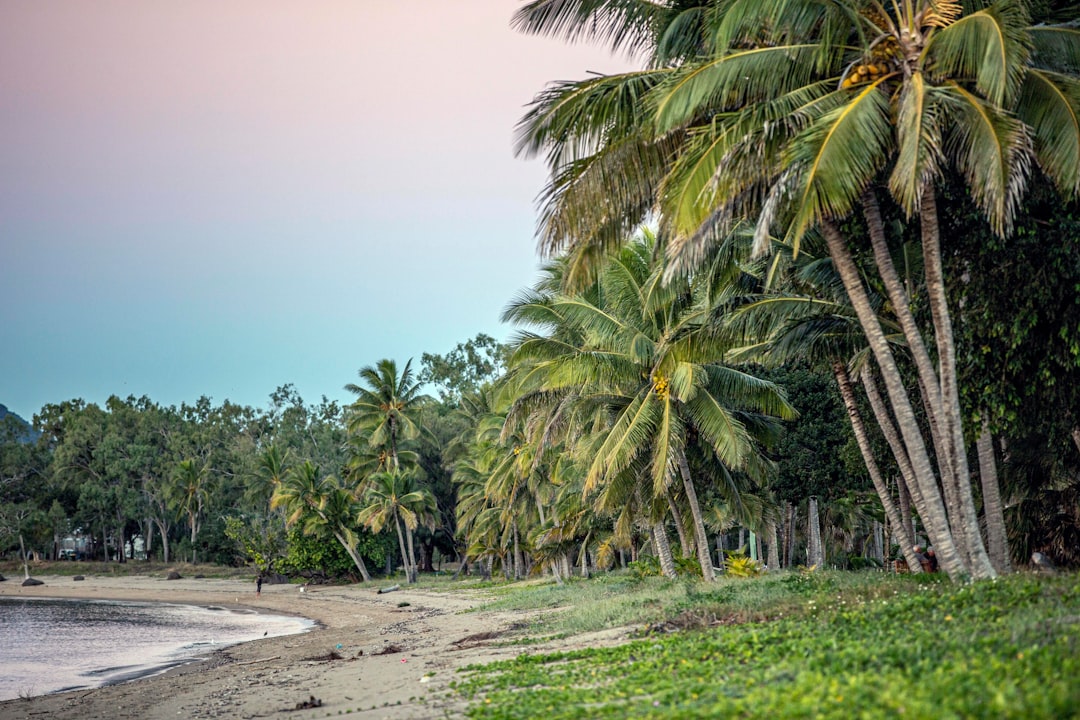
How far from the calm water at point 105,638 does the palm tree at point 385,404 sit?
12.7 metres

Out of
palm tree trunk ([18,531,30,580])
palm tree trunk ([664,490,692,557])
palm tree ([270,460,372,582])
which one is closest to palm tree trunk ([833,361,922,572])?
palm tree trunk ([664,490,692,557])

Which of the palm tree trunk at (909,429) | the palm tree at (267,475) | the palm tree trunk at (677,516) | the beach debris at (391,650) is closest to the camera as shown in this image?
the palm tree trunk at (909,429)

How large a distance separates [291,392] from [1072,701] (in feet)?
322

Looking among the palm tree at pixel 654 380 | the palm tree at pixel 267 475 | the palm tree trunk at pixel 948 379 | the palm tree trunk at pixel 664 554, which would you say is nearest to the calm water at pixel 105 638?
the palm tree at pixel 654 380

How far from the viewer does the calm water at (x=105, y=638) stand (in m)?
21.3

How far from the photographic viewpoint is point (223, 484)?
77.4 meters

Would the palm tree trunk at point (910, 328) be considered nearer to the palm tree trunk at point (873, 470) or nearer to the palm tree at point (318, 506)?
the palm tree trunk at point (873, 470)

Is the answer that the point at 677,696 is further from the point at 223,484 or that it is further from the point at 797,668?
the point at 223,484

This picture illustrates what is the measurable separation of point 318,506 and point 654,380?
3589cm

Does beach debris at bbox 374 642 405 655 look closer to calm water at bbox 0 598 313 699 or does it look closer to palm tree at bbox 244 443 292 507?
calm water at bbox 0 598 313 699

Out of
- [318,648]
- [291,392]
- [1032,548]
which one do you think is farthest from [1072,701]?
[291,392]

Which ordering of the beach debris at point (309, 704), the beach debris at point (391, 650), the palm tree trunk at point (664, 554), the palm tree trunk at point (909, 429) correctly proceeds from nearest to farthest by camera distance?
the palm tree trunk at point (909, 429) < the beach debris at point (309, 704) < the beach debris at point (391, 650) < the palm tree trunk at point (664, 554)

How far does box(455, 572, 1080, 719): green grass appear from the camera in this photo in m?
5.92

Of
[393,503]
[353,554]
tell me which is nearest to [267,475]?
[353,554]
